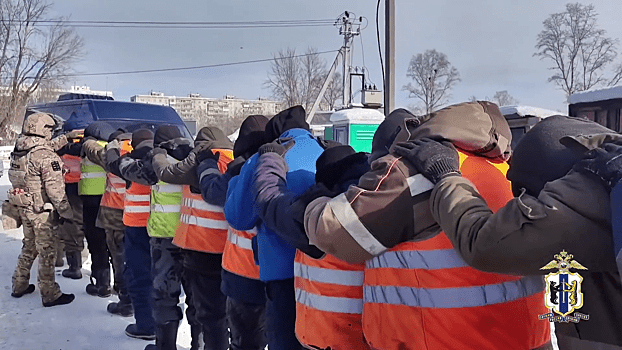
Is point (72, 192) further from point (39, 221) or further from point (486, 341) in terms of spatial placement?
point (486, 341)

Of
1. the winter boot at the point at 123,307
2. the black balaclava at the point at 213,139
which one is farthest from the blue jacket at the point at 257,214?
the winter boot at the point at 123,307

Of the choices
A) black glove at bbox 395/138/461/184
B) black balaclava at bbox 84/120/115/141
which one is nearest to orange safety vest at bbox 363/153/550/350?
black glove at bbox 395/138/461/184

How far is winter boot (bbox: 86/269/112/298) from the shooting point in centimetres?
562

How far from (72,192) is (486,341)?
5.95m

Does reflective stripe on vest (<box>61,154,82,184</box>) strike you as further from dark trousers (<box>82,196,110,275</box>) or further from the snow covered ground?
the snow covered ground

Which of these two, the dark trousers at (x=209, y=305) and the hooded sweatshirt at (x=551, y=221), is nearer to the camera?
the hooded sweatshirt at (x=551, y=221)

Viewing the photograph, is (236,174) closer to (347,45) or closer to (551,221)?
(551,221)

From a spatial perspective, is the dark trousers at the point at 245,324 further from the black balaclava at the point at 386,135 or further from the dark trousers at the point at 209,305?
the black balaclava at the point at 386,135

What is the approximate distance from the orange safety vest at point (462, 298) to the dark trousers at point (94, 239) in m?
4.76

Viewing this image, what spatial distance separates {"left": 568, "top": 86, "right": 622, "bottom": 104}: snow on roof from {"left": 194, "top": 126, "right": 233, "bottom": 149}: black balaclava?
5.84 metres

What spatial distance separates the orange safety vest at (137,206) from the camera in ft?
14.3

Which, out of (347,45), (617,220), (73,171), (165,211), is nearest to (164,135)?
(165,211)

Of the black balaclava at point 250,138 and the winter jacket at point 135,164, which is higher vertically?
the black balaclava at point 250,138

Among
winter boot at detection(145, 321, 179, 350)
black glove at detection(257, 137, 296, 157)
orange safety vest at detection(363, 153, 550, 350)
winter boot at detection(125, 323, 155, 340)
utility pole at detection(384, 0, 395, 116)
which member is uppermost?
utility pole at detection(384, 0, 395, 116)
